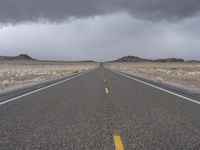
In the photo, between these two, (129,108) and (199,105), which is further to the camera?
(199,105)

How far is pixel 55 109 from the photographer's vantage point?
24.5ft

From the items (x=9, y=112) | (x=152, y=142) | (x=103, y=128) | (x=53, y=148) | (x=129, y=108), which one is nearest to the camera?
(x=53, y=148)

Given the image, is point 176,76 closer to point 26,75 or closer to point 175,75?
point 175,75

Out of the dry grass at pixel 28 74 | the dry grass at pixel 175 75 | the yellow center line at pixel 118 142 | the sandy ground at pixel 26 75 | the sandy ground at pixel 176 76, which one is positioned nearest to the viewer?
the yellow center line at pixel 118 142

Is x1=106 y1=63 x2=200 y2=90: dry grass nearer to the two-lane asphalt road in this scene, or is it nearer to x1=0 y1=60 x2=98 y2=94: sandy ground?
the two-lane asphalt road

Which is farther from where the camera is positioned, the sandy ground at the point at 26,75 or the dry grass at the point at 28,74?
the dry grass at the point at 28,74

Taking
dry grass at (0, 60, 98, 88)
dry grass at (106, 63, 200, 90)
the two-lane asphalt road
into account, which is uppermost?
the two-lane asphalt road

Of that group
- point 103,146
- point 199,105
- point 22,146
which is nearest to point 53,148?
point 22,146

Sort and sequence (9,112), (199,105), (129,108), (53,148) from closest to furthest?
(53,148) → (9,112) → (129,108) → (199,105)

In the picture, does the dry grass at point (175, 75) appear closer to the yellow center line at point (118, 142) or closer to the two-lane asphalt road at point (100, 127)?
the two-lane asphalt road at point (100, 127)

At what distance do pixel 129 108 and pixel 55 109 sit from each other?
7.89ft

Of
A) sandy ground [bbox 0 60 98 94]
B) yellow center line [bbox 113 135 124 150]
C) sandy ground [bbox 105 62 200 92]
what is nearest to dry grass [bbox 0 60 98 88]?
sandy ground [bbox 0 60 98 94]

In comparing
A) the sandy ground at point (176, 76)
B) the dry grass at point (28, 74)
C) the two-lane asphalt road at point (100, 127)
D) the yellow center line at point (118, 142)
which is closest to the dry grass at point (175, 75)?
the sandy ground at point (176, 76)

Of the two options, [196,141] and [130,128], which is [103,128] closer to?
[130,128]
